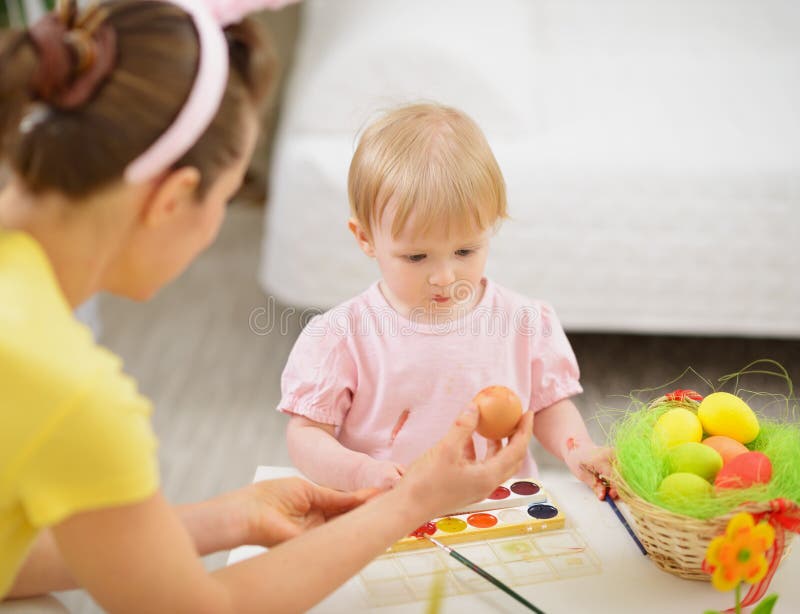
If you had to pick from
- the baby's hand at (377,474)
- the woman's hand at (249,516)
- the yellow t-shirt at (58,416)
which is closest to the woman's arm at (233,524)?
the woman's hand at (249,516)

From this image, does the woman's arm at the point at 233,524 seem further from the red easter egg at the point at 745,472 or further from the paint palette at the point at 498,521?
the red easter egg at the point at 745,472

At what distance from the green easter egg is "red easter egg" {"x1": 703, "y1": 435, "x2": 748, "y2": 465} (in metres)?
0.02

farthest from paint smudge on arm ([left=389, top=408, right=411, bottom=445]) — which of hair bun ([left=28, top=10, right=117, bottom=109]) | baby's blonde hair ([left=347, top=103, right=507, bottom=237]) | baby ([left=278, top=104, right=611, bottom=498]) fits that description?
hair bun ([left=28, top=10, right=117, bottom=109])

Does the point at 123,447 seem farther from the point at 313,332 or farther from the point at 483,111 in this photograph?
the point at 483,111

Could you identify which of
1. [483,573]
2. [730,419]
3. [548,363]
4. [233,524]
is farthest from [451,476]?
[548,363]

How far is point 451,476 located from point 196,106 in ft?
1.32

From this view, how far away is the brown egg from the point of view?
3.41ft

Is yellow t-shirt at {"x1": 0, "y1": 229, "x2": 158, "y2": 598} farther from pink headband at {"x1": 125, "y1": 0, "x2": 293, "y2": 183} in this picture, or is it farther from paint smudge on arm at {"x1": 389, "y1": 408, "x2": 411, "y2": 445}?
paint smudge on arm at {"x1": 389, "y1": 408, "x2": 411, "y2": 445}

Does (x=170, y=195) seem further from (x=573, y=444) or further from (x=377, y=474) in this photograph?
(x=573, y=444)

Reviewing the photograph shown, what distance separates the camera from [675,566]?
100 cm

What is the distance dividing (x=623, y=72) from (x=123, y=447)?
6.59 ft

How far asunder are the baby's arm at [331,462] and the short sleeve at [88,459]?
0.44 m

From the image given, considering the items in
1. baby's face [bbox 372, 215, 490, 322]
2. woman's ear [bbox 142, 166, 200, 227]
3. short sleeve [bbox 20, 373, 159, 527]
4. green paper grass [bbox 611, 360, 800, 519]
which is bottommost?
green paper grass [bbox 611, 360, 800, 519]

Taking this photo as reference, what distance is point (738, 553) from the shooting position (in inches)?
33.2
